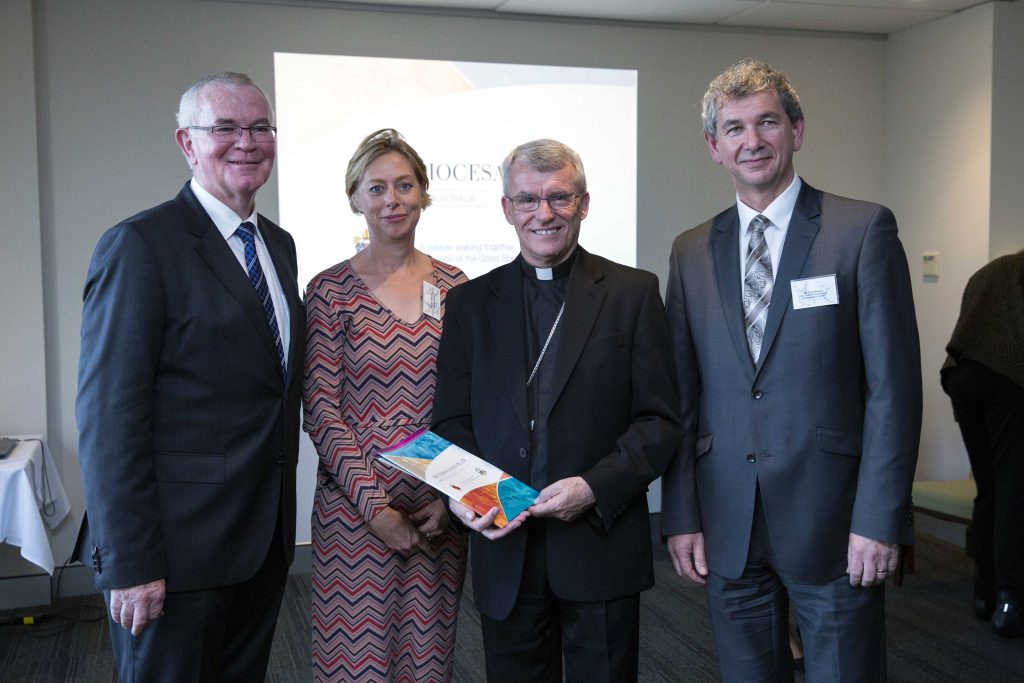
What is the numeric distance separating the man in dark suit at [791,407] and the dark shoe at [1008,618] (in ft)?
8.04

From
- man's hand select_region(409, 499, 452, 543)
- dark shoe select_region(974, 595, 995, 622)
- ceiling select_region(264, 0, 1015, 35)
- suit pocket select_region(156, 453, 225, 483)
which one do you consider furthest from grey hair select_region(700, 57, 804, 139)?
ceiling select_region(264, 0, 1015, 35)

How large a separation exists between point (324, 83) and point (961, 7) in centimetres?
391

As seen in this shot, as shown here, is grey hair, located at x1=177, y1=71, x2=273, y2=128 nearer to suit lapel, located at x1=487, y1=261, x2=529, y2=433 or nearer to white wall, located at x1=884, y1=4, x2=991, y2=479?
suit lapel, located at x1=487, y1=261, x2=529, y2=433

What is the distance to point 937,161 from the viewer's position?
235 inches

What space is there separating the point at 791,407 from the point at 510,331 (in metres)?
0.67

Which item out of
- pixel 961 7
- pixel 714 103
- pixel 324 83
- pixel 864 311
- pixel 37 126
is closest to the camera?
pixel 864 311

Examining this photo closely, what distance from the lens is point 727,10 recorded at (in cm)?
562

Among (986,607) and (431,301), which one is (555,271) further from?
(986,607)

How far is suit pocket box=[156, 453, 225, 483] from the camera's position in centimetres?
197

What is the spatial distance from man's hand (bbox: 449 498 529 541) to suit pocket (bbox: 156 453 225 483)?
538 mm

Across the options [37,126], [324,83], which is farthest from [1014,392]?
[37,126]

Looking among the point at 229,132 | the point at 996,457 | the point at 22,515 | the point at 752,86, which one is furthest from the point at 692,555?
the point at 22,515

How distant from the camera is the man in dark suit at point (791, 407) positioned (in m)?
2.04

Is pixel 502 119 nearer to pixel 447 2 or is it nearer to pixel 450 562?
pixel 447 2
